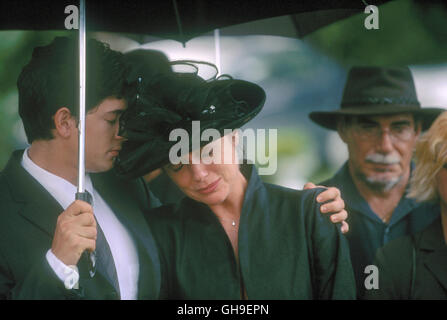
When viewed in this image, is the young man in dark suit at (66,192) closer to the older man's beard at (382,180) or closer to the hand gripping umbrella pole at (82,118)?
the hand gripping umbrella pole at (82,118)

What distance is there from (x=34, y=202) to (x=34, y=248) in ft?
0.76

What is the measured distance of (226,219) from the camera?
2.87 m

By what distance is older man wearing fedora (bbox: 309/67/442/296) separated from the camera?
10.1 ft

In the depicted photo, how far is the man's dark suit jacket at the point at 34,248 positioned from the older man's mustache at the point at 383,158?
1.33m

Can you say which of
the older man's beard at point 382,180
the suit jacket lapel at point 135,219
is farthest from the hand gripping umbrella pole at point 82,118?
the older man's beard at point 382,180

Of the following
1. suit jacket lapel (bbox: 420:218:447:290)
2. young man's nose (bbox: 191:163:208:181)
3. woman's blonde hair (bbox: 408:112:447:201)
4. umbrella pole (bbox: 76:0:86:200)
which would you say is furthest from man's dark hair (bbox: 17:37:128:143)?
suit jacket lapel (bbox: 420:218:447:290)

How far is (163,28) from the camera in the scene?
3.04m

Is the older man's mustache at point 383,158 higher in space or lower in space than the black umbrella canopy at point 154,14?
lower

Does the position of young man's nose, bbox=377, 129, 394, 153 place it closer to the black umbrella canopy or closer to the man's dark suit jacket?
the black umbrella canopy

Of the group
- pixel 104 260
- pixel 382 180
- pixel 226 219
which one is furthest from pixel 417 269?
pixel 104 260

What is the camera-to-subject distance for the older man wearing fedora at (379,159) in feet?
10.1
